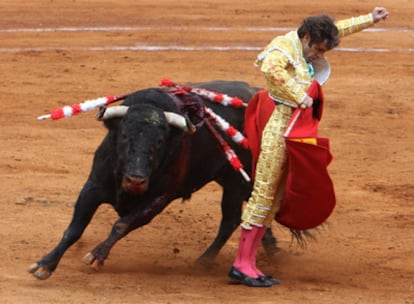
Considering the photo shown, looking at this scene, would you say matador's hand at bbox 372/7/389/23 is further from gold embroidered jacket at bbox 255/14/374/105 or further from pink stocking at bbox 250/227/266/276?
pink stocking at bbox 250/227/266/276

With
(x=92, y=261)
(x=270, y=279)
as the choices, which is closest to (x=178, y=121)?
(x=92, y=261)

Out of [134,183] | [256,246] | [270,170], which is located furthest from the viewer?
[256,246]

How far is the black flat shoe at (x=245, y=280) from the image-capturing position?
789 cm

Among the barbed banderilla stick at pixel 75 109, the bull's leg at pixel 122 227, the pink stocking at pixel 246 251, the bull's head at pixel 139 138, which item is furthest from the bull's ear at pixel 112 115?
the pink stocking at pixel 246 251

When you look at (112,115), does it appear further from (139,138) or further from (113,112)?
(139,138)

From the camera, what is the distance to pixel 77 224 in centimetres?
792

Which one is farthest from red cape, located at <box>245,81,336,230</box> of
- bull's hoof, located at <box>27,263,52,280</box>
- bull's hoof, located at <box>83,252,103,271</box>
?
bull's hoof, located at <box>27,263,52,280</box>

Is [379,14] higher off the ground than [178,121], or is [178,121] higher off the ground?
[379,14]

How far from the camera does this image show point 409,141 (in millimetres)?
12023

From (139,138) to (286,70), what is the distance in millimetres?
1005

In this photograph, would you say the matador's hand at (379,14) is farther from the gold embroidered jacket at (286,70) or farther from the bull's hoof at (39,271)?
the bull's hoof at (39,271)

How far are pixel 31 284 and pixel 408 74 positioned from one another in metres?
7.72

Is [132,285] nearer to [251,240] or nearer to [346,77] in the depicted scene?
[251,240]

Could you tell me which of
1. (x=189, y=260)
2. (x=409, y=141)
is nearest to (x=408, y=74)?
(x=409, y=141)
